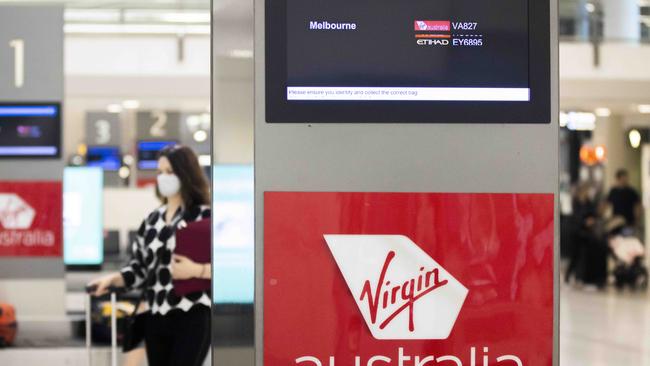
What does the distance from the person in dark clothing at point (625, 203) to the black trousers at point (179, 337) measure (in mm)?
12673

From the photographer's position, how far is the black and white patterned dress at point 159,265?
4.64m

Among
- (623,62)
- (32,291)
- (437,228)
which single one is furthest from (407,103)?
(623,62)

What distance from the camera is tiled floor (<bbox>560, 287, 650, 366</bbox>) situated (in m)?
8.58

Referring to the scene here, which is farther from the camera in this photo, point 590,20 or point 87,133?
point 87,133

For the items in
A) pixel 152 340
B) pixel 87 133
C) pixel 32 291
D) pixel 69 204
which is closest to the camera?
pixel 152 340

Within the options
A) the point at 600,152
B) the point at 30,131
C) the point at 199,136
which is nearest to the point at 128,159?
the point at 199,136

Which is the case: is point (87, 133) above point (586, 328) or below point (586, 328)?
above

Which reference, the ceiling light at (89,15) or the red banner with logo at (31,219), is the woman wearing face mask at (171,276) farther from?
the ceiling light at (89,15)

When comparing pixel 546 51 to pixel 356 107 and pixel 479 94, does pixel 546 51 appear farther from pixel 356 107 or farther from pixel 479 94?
pixel 356 107

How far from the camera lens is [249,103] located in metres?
2.33

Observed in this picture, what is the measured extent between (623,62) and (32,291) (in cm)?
828

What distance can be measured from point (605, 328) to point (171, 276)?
278 inches

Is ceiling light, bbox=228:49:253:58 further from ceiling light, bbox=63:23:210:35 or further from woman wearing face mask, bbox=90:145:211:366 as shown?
ceiling light, bbox=63:23:210:35

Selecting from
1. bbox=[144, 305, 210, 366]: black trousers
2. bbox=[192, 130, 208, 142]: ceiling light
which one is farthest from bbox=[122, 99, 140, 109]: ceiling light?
bbox=[144, 305, 210, 366]: black trousers
